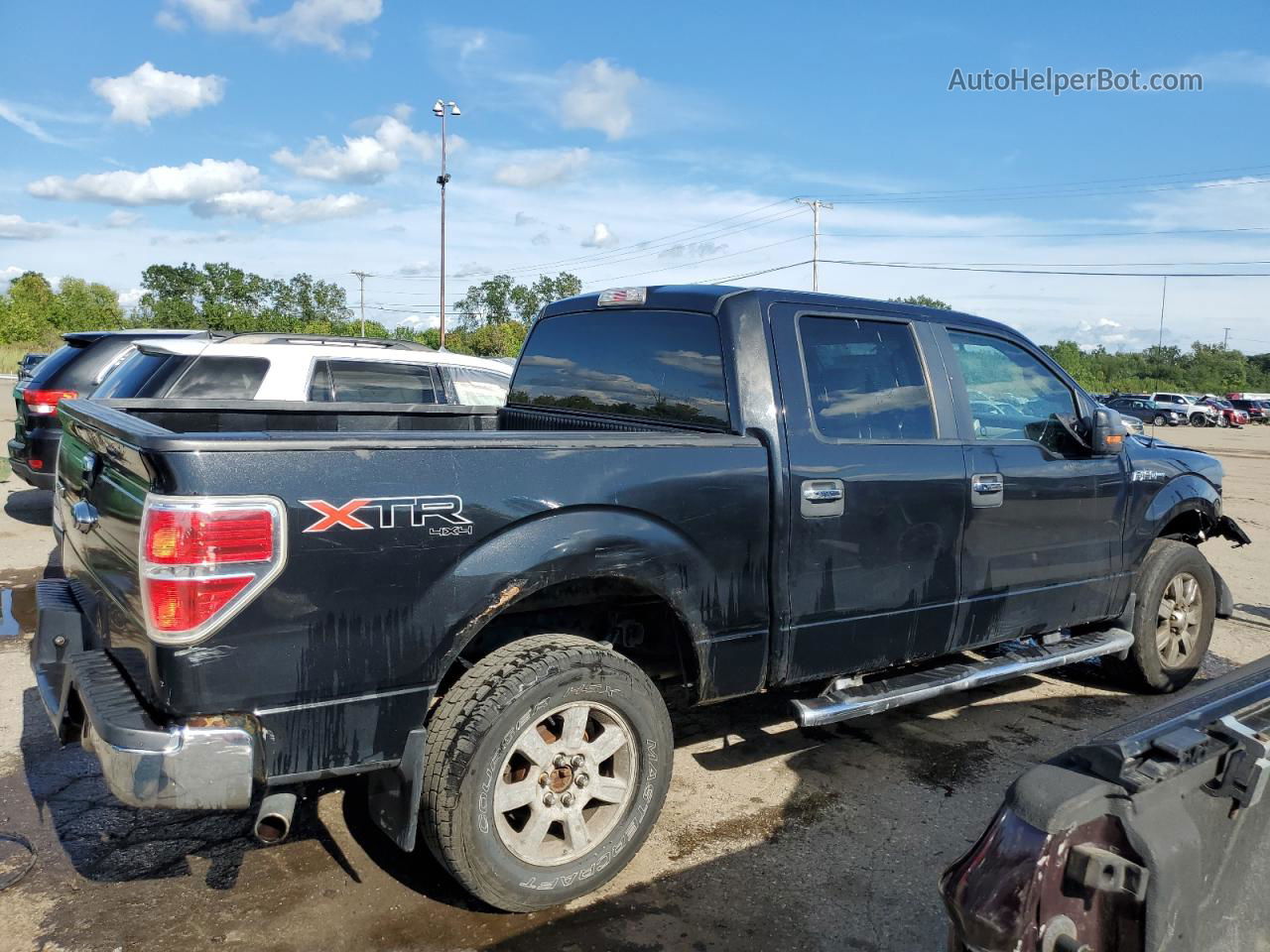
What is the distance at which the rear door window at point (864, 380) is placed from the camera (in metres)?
3.84

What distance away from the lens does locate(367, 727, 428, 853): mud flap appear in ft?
9.18

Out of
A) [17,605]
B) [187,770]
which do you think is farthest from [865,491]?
[17,605]

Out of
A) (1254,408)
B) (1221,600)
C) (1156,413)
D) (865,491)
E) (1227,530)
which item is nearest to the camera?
(865,491)

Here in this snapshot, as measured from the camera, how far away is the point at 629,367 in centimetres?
413

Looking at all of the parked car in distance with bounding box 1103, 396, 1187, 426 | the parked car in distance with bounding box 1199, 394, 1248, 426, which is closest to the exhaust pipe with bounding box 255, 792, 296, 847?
the parked car in distance with bounding box 1103, 396, 1187, 426

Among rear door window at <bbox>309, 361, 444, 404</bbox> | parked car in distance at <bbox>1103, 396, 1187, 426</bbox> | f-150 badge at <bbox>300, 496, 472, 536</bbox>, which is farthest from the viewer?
parked car in distance at <bbox>1103, 396, 1187, 426</bbox>

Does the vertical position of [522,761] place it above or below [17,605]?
above

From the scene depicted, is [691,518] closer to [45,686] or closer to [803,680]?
[803,680]

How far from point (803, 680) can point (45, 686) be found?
2657 mm

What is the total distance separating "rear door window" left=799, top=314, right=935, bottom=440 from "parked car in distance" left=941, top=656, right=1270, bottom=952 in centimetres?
213

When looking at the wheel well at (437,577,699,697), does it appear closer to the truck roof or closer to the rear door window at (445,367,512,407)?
the truck roof

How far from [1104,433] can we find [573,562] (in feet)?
9.60

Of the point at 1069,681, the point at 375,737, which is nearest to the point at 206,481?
the point at 375,737

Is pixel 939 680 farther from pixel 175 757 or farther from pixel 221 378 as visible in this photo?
pixel 221 378
